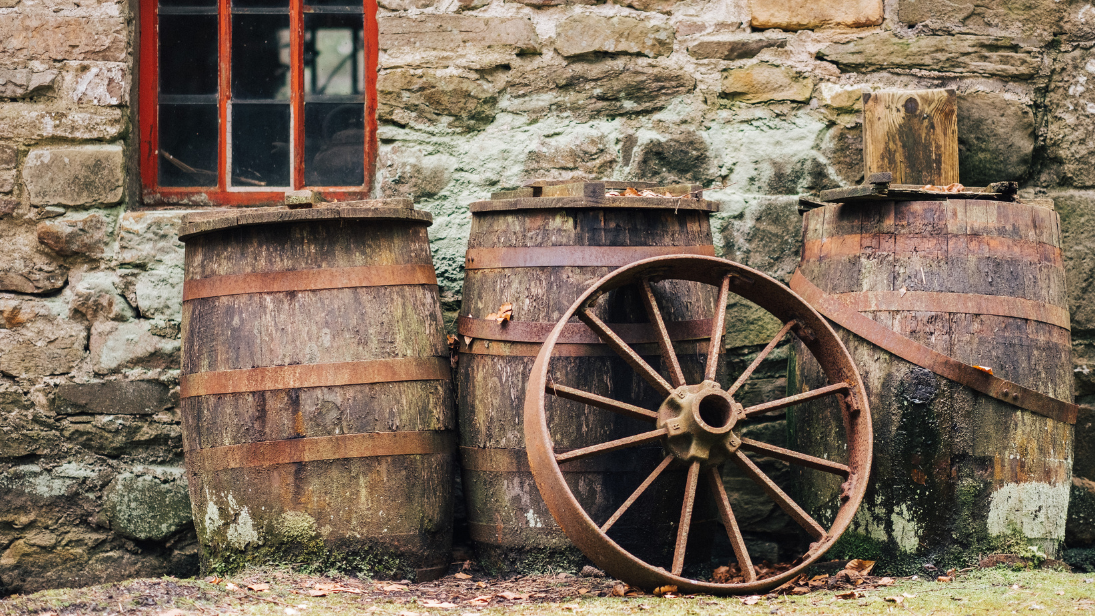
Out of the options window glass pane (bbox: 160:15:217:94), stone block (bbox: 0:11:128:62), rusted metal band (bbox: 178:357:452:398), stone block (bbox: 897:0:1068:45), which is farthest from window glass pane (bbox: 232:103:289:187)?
stone block (bbox: 897:0:1068:45)

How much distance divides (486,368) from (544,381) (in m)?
0.36

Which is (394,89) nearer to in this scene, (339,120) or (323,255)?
(339,120)

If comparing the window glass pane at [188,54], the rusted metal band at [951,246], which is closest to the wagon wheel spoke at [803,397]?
the rusted metal band at [951,246]

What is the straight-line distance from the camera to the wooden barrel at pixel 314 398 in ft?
8.62

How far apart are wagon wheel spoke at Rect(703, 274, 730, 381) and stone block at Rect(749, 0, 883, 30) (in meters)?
1.13

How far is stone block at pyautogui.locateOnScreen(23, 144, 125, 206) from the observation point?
3.26 metres

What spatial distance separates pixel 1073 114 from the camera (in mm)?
3396

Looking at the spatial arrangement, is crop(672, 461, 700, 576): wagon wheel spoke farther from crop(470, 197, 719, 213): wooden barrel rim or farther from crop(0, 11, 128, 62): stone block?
crop(0, 11, 128, 62): stone block

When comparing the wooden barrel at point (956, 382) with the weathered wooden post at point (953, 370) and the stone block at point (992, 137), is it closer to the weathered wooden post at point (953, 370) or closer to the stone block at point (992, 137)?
the weathered wooden post at point (953, 370)

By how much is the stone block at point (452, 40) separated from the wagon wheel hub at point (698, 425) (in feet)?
4.66

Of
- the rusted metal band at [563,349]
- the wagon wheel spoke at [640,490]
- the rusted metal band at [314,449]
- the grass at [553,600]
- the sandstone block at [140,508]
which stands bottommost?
the grass at [553,600]

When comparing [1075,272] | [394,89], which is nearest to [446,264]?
[394,89]

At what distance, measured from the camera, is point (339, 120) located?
11.4ft

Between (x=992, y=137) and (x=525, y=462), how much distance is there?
199 centimetres
